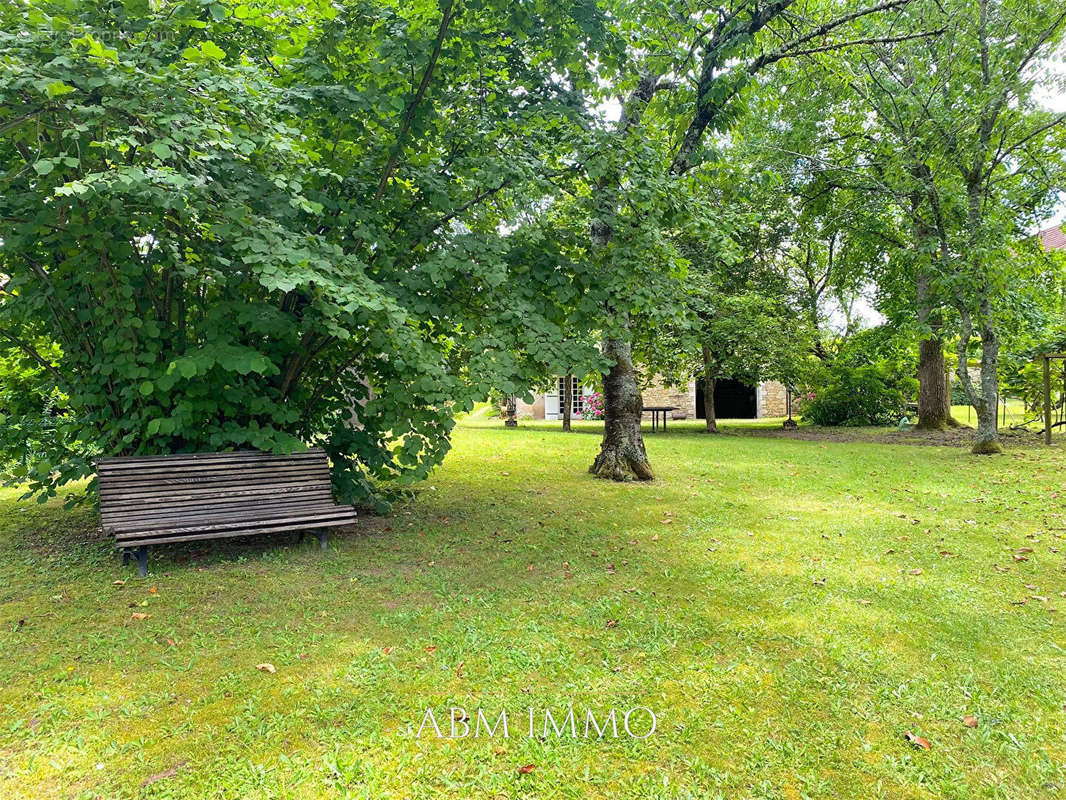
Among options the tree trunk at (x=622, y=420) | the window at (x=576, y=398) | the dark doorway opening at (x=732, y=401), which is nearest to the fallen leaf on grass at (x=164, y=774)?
the tree trunk at (x=622, y=420)

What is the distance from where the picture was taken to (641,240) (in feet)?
18.7

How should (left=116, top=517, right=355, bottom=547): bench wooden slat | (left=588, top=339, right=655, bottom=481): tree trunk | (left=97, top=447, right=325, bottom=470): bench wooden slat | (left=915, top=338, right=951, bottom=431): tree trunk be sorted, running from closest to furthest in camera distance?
(left=116, top=517, right=355, bottom=547): bench wooden slat
(left=97, top=447, right=325, bottom=470): bench wooden slat
(left=588, top=339, right=655, bottom=481): tree trunk
(left=915, top=338, right=951, bottom=431): tree trunk

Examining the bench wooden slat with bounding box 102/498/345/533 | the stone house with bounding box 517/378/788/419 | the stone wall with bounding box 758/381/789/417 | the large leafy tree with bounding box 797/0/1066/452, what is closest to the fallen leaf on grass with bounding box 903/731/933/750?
the bench wooden slat with bounding box 102/498/345/533

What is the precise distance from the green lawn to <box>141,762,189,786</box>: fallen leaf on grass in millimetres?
14

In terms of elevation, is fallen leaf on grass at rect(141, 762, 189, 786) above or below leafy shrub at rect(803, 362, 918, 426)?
below

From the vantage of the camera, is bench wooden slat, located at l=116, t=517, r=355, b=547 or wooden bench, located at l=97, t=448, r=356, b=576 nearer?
bench wooden slat, located at l=116, t=517, r=355, b=547

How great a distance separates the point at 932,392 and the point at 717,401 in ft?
44.4

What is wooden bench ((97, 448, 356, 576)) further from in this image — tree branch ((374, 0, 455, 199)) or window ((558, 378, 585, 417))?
window ((558, 378, 585, 417))

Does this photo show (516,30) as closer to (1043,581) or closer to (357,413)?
(357,413)

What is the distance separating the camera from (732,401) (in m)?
29.3

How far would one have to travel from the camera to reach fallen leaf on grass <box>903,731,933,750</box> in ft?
8.23

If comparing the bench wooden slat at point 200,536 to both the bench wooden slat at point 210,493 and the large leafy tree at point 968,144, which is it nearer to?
the bench wooden slat at point 210,493

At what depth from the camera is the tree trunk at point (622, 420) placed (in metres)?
9.04

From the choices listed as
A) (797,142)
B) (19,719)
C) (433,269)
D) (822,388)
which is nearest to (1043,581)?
(433,269)
